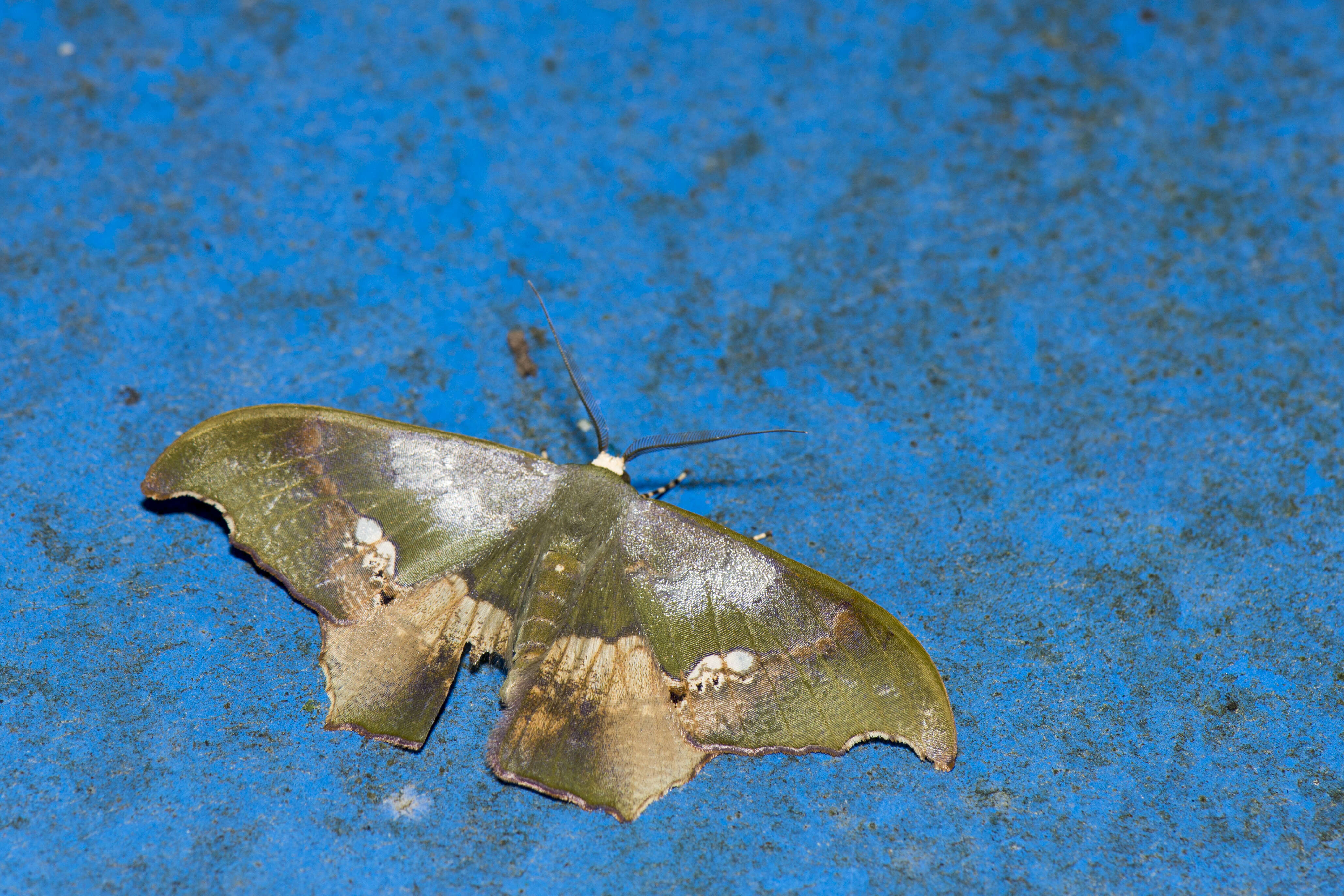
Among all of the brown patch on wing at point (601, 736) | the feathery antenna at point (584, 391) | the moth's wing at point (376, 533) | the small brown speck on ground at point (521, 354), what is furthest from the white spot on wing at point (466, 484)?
the small brown speck on ground at point (521, 354)

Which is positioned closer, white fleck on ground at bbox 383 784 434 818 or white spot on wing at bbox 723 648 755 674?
white spot on wing at bbox 723 648 755 674

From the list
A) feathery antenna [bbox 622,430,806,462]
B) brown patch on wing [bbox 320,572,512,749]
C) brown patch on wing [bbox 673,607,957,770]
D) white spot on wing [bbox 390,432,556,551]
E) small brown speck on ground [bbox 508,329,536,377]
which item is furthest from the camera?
small brown speck on ground [bbox 508,329,536,377]

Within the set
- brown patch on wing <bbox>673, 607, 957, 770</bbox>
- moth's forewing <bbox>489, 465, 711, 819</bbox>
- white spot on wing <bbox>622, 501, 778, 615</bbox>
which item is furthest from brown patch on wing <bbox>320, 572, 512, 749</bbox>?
brown patch on wing <bbox>673, 607, 957, 770</bbox>

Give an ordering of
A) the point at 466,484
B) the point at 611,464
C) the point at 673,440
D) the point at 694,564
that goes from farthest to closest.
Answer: the point at 673,440
the point at 611,464
the point at 466,484
the point at 694,564

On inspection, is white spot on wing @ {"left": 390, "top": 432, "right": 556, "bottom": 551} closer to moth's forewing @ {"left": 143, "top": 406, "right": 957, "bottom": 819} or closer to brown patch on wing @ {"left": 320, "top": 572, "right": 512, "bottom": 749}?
moth's forewing @ {"left": 143, "top": 406, "right": 957, "bottom": 819}

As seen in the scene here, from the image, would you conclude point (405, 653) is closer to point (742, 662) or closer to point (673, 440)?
point (742, 662)

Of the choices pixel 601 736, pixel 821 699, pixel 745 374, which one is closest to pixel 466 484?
pixel 601 736

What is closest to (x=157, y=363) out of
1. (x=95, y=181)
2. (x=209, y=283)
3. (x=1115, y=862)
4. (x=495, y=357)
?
(x=209, y=283)
